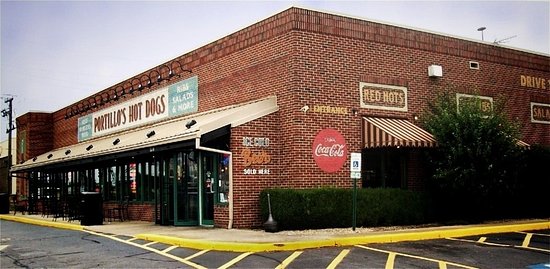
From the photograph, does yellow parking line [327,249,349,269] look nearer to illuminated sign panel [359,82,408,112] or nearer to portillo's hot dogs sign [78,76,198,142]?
illuminated sign panel [359,82,408,112]

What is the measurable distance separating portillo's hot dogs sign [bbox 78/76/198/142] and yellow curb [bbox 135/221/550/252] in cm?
785

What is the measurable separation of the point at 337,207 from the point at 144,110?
12.6 m

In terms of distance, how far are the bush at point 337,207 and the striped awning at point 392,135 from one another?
146 centimetres

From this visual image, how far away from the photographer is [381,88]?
17.8m

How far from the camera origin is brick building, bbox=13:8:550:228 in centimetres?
1577

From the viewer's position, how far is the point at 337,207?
49.6 ft

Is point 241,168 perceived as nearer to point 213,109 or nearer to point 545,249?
point 213,109

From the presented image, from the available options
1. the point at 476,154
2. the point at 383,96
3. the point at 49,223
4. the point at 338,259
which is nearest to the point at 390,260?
the point at 338,259

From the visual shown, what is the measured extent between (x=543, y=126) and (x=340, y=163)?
11.3 m

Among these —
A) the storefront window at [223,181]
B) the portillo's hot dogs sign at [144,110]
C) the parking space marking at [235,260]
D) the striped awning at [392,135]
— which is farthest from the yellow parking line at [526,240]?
the portillo's hot dogs sign at [144,110]

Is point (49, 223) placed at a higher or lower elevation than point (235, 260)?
lower

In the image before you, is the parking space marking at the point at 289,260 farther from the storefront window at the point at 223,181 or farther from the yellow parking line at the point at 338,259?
the storefront window at the point at 223,181

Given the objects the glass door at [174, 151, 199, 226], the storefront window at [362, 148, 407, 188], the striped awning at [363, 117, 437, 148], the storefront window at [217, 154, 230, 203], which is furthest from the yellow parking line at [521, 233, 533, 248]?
the glass door at [174, 151, 199, 226]

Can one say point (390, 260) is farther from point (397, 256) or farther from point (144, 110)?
point (144, 110)
